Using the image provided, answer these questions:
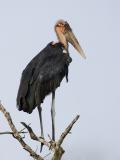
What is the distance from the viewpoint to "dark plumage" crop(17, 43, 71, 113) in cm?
1259

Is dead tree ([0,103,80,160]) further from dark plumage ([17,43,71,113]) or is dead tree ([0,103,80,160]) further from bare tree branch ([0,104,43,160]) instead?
dark plumage ([17,43,71,113])

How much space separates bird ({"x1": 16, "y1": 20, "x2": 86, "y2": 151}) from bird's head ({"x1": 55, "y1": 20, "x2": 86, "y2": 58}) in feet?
2.45

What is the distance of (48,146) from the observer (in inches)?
419

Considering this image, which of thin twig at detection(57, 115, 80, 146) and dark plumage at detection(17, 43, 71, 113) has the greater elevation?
dark plumage at detection(17, 43, 71, 113)

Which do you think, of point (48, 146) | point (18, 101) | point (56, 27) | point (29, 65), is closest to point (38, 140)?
point (48, 146)

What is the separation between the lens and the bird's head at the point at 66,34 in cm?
1509

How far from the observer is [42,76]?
13.0 metres

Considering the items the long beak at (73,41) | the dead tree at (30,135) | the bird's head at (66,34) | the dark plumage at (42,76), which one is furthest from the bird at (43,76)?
the dead tree at (30,135)

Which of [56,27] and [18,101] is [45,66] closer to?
[18,101]

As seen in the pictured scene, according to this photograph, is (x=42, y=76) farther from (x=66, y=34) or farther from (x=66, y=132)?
(x=66, y=132)

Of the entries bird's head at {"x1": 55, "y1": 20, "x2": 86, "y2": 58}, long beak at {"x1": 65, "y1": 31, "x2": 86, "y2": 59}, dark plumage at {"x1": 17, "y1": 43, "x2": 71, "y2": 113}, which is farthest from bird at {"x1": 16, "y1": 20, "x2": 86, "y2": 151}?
long beak at {"x1": 65, "y1": 31, "x2": 86, "y2": 59}

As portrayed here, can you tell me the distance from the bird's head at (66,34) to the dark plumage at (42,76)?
1.14 meters

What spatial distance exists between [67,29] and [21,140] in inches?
225

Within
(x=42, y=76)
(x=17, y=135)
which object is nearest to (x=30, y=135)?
(x=17, y=135)
